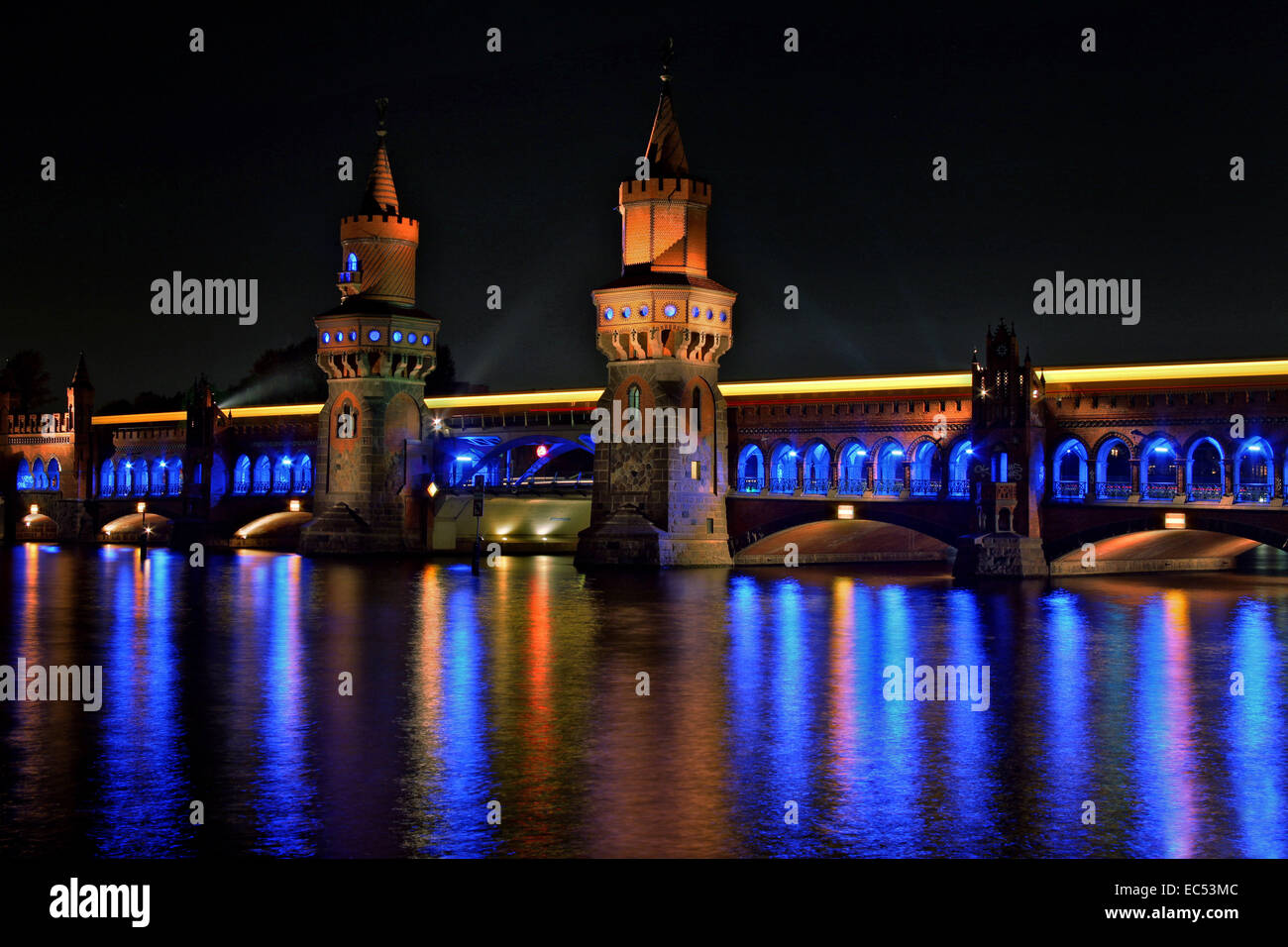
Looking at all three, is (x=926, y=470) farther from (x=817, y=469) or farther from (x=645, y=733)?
(x=645, y=733)

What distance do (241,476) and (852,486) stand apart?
41171mm

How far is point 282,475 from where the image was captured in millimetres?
84250

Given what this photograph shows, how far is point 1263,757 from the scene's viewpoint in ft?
62.6

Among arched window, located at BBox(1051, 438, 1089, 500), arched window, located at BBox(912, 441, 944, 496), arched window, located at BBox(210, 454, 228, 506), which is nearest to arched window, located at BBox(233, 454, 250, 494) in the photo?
arched window, located at BBox(210, 454, 228, 506)

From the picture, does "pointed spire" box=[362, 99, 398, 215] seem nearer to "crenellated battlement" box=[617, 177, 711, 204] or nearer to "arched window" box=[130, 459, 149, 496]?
"crenellated battlement" box=[617, 177, 711, 204]

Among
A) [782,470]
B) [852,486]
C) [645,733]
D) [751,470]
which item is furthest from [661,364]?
[645,733]

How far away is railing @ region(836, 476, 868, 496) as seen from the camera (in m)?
59.7

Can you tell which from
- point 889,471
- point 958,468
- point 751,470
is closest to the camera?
point 958,468

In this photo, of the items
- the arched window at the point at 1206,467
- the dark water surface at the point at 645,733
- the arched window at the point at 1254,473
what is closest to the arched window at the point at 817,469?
the arched window at the point at 1206,467

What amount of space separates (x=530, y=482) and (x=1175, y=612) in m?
41.5

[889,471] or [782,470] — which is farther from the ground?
[782,470]

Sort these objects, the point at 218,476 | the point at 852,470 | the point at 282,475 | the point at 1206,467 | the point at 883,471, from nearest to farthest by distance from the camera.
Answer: the point at 883,471
the point at 852,470
the point at 1206,467
the point at 282,475
the point at 218,476
